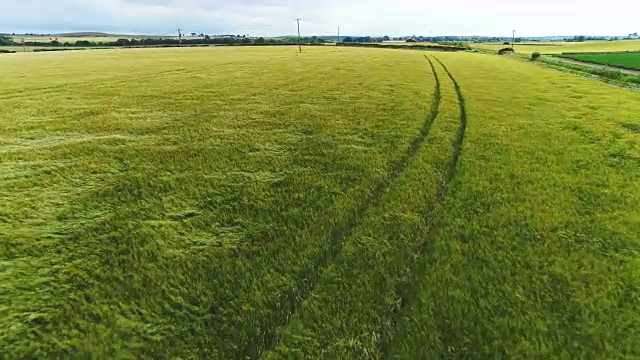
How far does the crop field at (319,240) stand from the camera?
540 cm

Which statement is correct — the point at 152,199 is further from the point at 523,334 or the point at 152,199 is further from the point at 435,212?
the point at 523,334

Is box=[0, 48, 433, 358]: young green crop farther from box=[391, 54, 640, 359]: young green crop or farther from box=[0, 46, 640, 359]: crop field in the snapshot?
box=[391, 54, 640, 359]: young green crop

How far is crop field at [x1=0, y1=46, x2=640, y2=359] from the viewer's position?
5.40 meters

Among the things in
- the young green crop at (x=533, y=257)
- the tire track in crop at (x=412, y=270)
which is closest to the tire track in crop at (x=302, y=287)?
the tire track in crop at (x=412, y=270)

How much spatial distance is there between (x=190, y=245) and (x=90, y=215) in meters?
2.77

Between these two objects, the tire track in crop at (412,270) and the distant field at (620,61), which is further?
the distant field at (620,61)

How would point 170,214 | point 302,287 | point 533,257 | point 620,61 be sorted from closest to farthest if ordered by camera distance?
point 302,287 → point 533,257 → point 170,214 → point 620,61

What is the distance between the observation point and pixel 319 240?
7629mm

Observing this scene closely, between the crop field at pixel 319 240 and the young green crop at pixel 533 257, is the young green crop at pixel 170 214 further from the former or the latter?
the young green crop at pixel 533 257

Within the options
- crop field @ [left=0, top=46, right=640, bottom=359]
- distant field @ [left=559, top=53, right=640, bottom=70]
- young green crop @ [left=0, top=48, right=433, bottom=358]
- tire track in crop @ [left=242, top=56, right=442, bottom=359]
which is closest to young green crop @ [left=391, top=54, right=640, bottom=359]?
crop field @ [left=0, top=46, right=640, bottom=359]

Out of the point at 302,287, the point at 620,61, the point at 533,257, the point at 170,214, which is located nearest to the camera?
the point at 302,287

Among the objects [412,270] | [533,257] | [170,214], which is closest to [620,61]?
[533,257]

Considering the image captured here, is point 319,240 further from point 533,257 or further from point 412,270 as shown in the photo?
point 533,257

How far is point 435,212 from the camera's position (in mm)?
8688
